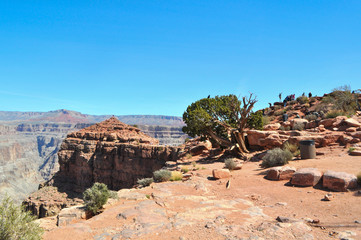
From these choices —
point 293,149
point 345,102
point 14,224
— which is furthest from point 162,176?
point 345,102

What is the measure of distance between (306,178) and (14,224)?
31.9 ft

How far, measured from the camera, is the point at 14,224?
462cm

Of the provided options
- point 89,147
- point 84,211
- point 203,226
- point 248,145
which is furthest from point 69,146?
point 203,226

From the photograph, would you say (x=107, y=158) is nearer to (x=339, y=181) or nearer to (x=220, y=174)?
(x=220, y=174)

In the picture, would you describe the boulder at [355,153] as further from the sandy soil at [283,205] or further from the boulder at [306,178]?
the boulder at [306,178]

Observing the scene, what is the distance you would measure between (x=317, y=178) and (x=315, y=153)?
17.3ft

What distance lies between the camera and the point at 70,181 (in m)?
51.5

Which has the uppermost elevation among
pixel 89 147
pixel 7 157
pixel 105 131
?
pixel 105 131

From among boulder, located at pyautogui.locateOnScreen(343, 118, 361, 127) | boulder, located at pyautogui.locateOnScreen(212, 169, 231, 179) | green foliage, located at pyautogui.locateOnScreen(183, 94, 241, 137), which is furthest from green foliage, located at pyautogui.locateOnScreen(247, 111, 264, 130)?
boulder, located at pyautogui.locateOnScreen(212, 169, 231, 179)

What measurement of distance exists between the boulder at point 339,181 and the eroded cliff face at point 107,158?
3195 centimetres

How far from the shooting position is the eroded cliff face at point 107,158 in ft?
143

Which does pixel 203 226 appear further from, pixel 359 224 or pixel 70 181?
pixel 70 181

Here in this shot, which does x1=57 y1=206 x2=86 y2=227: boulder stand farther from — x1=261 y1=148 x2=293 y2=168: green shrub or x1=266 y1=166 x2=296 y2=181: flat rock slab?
x1=261 y1=148 x2=293 y2=168: green shrub

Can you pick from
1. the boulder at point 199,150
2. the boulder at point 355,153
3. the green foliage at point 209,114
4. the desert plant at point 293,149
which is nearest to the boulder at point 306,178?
the boulder at point 355,153
